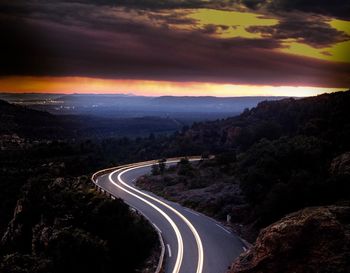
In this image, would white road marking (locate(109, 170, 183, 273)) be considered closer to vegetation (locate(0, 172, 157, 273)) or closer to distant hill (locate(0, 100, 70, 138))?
vegetation (locate(0, 172, 157, 273))

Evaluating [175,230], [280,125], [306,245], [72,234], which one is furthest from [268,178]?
[280,125]

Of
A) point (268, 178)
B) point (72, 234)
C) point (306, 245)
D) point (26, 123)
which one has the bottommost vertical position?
point (72, 234)

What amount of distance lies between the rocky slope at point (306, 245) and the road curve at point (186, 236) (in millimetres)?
6222

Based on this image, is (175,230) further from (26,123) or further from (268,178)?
(26,123)

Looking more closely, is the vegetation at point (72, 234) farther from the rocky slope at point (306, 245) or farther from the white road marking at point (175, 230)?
the rocky slope at point (306, 245)

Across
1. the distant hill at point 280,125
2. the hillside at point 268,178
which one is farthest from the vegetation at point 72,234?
the distant hill at point 280,125

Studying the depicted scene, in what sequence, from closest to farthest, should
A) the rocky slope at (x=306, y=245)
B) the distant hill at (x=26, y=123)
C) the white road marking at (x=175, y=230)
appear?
the rocky slope at (x=306, y=245) → the white road marking at (x=175, y=230) → the distant hill at (x=26, y=123)

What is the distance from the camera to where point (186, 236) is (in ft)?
105

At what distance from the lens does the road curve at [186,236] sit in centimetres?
2570

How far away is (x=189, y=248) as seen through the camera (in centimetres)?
2883

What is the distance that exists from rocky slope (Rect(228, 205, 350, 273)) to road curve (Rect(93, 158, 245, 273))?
20.4 feet

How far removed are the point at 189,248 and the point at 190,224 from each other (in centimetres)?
678

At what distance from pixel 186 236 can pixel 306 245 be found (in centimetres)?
1521

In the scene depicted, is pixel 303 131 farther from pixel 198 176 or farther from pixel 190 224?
pixel 190 224
